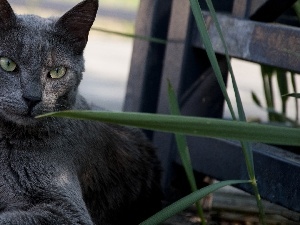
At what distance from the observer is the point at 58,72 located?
3148mm

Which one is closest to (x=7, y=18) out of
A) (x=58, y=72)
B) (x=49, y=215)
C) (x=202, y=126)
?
(x=58, y=72)

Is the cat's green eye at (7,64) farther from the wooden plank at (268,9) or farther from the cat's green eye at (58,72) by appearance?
the wooden plank at (268,9)

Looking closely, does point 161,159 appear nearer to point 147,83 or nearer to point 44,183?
point 147,83

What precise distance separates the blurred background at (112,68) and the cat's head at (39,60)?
2023 millimetres

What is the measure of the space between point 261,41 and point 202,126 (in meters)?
1.33

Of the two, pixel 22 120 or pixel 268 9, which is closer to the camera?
pixel 22 120

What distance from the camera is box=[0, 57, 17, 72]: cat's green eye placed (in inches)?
120

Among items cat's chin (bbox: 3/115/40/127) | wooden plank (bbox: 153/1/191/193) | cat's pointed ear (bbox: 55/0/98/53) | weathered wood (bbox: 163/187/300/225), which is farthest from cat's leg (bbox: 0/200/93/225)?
wooden plank (bbox: 153/1/191/193)

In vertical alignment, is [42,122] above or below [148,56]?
below

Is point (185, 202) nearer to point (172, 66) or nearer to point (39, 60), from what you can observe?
point (39, 60)

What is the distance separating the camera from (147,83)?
452 cm

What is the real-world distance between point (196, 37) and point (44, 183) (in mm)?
1290

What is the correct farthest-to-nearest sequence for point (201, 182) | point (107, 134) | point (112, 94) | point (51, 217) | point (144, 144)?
point (112, 94), point (201, 182), point (144, 144), point (107, 134), point (51, 217)

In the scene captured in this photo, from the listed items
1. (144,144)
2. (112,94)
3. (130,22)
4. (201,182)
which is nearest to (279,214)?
(201,182)
